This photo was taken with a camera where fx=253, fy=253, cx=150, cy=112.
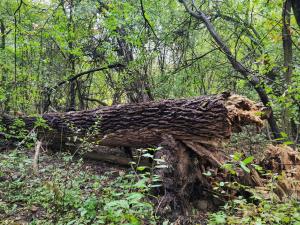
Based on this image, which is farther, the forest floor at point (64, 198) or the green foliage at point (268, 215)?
the forest floor at point (64, 198)

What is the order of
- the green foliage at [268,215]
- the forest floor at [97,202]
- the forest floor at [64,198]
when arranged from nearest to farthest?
the green foliage at [268,215] < the forest floor at [97,202] < the forest floor at [64,198]

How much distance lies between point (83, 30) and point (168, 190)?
223 inches

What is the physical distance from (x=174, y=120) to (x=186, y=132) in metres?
0.27

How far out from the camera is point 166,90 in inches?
262

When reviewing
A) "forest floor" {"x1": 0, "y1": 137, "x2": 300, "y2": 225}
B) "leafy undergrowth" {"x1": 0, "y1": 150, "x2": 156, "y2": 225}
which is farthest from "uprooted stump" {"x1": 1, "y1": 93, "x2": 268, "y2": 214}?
"leafy undergrowth" {"x1": 0, "y1": 150, "x2": 156, "y2": 225}

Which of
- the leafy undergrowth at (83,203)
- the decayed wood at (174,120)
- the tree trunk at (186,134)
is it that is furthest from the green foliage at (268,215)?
the decayed wood at (174,120)

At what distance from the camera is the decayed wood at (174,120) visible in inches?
145

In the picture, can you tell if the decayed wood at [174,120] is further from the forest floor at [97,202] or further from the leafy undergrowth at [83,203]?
the leafy undergrowth at [83,203]

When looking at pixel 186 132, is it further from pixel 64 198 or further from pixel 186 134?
pixel 64 198

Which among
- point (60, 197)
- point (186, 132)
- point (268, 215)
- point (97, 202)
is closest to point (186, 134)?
point (186, 132)

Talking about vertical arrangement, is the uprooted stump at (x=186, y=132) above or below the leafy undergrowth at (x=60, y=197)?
above

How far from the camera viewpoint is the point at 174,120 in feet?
13.3

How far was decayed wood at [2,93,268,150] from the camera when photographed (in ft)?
12.1

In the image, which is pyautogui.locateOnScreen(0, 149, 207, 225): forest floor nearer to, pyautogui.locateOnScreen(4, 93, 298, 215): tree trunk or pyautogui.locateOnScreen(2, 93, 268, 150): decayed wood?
pyautogui.locateOnScreen(4, 93, 298, 215): tree trunk
